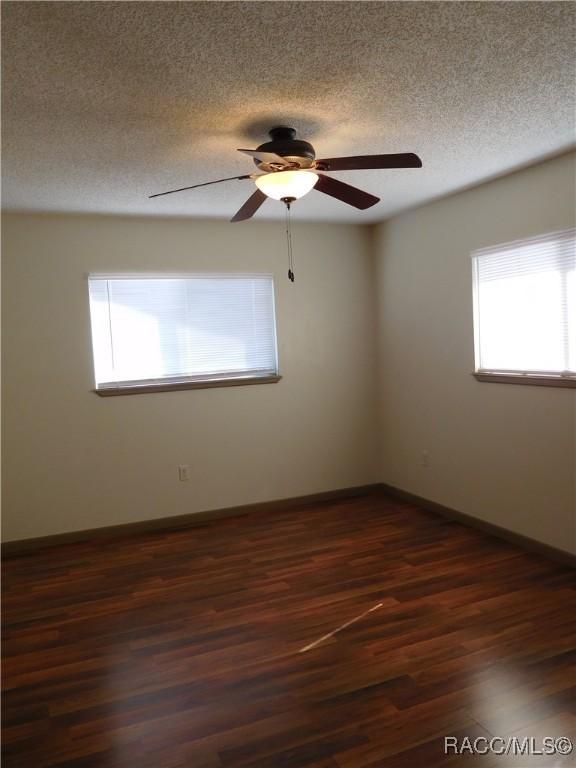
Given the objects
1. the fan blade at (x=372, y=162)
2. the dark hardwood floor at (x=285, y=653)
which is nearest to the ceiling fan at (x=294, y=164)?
the fan blade at (x=372, y=162)

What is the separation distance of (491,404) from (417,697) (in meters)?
2.20

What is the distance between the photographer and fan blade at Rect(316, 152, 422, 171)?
2.26 m

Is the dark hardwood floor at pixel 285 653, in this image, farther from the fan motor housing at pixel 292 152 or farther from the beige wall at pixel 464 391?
the fan motor housing at pixel 292 152

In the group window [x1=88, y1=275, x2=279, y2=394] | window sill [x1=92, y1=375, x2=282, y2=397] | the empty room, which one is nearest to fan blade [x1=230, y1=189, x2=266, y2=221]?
the empty room

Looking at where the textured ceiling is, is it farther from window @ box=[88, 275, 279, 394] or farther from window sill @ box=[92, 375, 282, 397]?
window sill @ box=[92, 375, 282, 397]

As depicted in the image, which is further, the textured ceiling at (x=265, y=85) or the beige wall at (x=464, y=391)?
the beige wall at (x=464, y=391)

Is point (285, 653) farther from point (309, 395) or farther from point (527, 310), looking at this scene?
point (309, 395)

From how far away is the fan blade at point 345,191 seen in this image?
104 inches

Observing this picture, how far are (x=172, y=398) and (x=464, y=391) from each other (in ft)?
7.47

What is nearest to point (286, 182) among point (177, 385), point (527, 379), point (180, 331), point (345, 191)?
point (345, 191)

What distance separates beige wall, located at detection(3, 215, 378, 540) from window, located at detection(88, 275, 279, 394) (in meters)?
0.09

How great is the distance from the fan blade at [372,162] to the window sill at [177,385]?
2.46m

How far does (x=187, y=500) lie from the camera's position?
457cm

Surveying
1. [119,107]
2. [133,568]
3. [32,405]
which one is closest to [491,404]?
[133,568]
